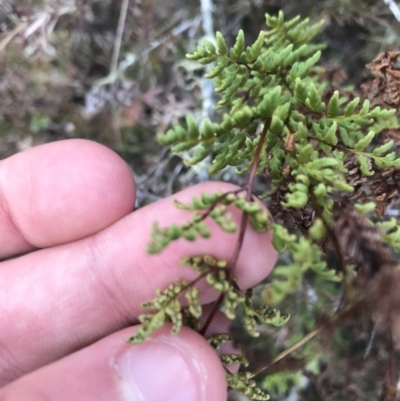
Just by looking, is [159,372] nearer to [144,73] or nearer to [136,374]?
[136,374]

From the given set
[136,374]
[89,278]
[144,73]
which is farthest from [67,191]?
Result: [144,73]

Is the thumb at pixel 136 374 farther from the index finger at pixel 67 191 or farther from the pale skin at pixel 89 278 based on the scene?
the index finger at pixel 67 191

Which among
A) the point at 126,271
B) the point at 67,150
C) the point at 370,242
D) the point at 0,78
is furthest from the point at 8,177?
the point at 370,242

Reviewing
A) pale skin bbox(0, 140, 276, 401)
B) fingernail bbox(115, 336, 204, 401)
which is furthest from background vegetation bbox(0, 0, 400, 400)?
fingernail bbox(115, 336, 204, 401)

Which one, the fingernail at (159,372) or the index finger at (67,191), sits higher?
the index finger at (67,191)

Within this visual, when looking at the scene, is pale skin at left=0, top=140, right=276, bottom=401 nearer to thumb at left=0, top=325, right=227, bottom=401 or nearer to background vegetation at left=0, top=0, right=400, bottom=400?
thumb at left=0, top=325, right=227, bottom=401

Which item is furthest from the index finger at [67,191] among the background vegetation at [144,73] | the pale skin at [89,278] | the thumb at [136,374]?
the background vegetation at [144,73]

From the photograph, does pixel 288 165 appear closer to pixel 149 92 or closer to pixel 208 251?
pixel 208 251

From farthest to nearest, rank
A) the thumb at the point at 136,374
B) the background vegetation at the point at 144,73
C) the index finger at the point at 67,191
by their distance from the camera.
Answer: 1. the background vegetation at the point at 144,73
2. the index finger at the point at 67,191
3. the thumb at the point at 136,374
